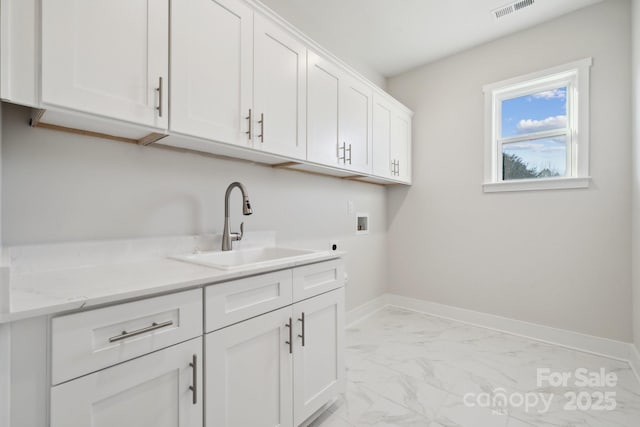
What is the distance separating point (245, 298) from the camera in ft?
3.90

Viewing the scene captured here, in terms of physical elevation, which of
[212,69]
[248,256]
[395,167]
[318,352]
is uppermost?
[212,69]

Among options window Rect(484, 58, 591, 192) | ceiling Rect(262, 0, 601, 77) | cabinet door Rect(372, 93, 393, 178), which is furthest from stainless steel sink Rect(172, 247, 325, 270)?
window Rect(484, 58, 591, 192)

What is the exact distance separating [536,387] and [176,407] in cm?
217

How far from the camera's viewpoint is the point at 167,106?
124 centimetres

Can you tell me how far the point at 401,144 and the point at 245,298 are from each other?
2603mm

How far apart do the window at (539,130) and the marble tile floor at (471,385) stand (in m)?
1.45

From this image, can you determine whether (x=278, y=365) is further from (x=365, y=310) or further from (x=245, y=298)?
(x=365, y=310)

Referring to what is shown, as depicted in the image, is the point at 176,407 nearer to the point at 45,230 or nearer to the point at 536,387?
the point at 45,230

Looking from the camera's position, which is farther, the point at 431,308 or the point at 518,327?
the point at 431,308

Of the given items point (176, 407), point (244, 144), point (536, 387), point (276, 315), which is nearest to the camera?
point (176, 407)

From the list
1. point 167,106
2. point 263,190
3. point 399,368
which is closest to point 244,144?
point 167,106

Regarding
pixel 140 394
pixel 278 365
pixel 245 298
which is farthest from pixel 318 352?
pixel 140 394

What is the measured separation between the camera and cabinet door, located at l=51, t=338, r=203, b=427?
2.50 ft

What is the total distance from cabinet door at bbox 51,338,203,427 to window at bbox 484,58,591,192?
2992 millimetres
